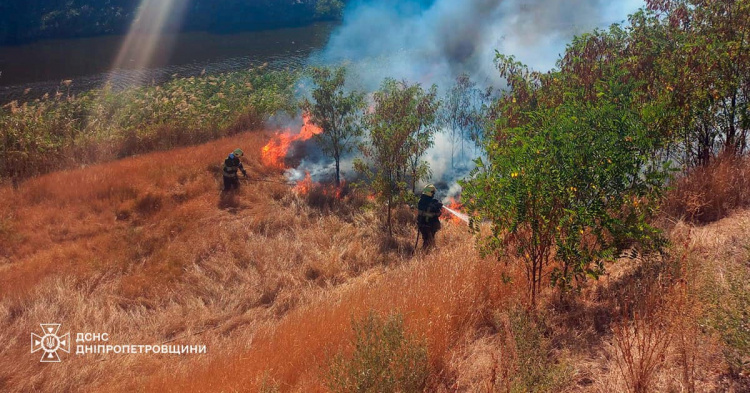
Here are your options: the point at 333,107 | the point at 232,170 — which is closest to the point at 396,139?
the point at 333,107

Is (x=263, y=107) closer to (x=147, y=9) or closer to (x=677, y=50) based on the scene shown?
(x=677, y=50)

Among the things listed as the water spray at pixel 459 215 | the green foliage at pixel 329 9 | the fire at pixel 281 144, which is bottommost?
the water spray at pixel 459 215

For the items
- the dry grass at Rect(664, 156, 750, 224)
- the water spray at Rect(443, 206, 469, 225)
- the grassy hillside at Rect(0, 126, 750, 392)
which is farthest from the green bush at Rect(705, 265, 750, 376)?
the water spray at Rect(443, 206, 469, 225)

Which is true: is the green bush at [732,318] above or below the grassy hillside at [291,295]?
above

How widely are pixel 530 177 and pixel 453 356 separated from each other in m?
1.65

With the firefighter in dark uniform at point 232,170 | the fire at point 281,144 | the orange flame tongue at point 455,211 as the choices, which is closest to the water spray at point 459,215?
the orange flame tongue at point 455,211

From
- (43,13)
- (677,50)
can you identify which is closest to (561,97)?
(677,50)

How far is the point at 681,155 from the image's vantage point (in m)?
6.51

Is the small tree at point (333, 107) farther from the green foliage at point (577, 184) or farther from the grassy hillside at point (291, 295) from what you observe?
the green foliage at point (577, 184)

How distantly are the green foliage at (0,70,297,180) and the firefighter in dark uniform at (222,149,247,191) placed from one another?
152 inches

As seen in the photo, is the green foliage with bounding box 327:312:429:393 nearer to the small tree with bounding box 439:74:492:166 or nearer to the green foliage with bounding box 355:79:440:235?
the green foliage with bounding box 355:79:440:235

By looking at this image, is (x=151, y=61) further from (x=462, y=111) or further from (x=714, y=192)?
(x=714, y=192)

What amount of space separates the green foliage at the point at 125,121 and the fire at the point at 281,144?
1.06 meters

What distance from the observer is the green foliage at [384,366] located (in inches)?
116
